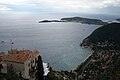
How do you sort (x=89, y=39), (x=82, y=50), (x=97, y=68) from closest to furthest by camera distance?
(x=97, y=68), (x=82, y=50), (x=89, y=39)

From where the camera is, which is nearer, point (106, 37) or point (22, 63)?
point (22, 63)

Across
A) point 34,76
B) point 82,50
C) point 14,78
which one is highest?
point 14,78

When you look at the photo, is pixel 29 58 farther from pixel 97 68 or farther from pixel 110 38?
pixel 110 38

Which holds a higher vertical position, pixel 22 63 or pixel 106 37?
pixel 22 63

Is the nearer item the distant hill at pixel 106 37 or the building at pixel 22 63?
the building at pixel 22 63

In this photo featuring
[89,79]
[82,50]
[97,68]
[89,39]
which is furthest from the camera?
[89,39]

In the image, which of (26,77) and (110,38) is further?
(110,38)

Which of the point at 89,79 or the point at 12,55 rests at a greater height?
the point at 12,55

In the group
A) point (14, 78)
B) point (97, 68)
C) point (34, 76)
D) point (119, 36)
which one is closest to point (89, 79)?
point (97, 68)
